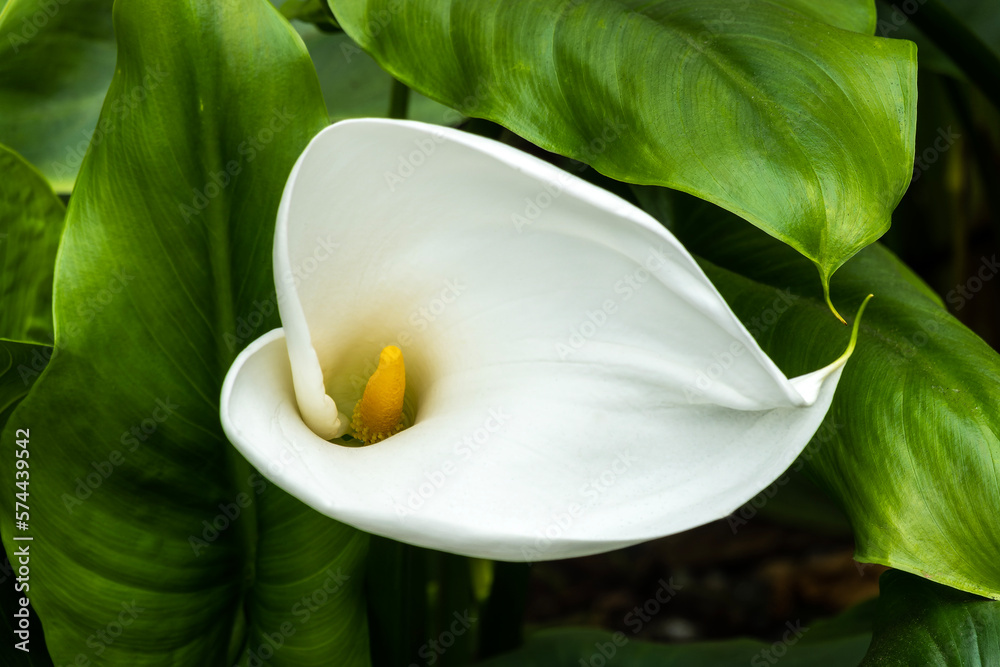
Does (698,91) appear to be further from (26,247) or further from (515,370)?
(26,247)

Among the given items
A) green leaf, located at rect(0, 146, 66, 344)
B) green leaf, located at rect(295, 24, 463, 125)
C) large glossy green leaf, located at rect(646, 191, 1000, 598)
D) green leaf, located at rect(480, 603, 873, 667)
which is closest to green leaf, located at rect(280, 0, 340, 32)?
green leaf, located at rect(295, 24, 463, 125)

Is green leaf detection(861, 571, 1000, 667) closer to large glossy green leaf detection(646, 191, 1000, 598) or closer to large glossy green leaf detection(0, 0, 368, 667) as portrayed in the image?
large glossy green leaf detection(646, 191, 1000, 598)

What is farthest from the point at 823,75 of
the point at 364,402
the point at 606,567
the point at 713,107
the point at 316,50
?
the point at 606,567

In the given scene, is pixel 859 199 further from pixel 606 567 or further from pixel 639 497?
pixel 606 567

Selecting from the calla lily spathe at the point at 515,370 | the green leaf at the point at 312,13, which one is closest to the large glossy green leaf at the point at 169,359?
the calla lily spathe at the point at 515,370

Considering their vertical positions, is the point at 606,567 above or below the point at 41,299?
below
